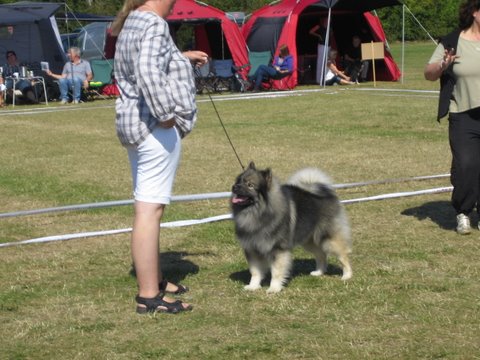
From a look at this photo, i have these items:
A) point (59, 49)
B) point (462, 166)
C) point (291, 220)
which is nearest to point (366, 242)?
point (462, 166)

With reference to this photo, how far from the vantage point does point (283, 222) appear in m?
4.75

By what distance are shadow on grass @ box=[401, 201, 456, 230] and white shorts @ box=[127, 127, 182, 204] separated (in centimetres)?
289

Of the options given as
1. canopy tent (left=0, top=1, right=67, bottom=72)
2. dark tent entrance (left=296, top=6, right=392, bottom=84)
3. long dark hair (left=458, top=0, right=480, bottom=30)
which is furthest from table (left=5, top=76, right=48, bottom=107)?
long dark hair (left=458, top=0, right=480, bottom=30)

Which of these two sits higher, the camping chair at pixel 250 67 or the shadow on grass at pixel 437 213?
the shadow on grass at pixel 437 213

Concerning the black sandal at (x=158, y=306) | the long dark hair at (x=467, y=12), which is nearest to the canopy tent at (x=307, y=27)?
the long dark hair at (x=467, y=12)

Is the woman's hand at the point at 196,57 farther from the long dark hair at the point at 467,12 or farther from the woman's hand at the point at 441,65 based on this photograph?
the long dark hair at the point at 467,12

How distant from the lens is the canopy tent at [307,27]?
22531 millimetres

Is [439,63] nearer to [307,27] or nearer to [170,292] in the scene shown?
[170,292]

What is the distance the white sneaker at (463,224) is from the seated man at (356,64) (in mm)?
17596

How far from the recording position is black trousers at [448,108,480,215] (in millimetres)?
6191

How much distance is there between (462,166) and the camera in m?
6.23

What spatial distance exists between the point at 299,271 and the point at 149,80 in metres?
1.86

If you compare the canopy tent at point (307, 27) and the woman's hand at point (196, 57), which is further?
the canopy tent at point (307, 27)

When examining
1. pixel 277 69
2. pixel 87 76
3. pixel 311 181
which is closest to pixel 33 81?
pixel 87 76
